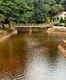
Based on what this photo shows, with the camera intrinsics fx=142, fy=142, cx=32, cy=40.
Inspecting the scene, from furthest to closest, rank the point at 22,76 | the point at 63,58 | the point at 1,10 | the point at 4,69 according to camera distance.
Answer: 1. the point at 1,10
2. the point at 63,58
3. the point at 4,69
4. the point at 22,76

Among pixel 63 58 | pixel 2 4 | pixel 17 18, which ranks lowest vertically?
pixel 63 58

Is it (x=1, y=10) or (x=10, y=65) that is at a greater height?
(x=1, y=10)

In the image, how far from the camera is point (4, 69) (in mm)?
6898

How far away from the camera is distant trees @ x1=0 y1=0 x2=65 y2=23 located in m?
26.8

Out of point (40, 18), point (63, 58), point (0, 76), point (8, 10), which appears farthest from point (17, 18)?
point (0, 76)

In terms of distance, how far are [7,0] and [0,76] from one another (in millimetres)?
23482

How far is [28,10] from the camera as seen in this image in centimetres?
3609

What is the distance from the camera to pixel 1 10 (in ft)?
83.8

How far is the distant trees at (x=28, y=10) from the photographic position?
2682cm

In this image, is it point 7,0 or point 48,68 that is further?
point 7,0

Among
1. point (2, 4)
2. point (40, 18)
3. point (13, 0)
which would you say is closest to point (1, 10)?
point (2, 4)

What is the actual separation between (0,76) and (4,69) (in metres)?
0.85

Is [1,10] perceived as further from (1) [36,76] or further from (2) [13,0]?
(1) [36,76]

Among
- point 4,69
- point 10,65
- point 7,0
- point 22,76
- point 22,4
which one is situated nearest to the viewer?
point 22,76
